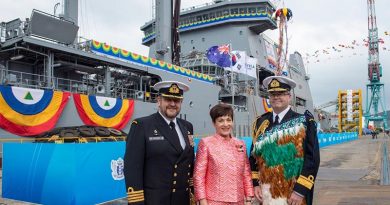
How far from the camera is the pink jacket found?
9.25 ft

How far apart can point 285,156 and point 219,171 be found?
0.63m

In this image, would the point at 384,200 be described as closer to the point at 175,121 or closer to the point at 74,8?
the point at 175,121

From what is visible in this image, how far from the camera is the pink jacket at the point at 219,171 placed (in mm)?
2818

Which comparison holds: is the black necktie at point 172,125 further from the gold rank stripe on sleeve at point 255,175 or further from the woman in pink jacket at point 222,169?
the gold rank stripe on sleeve at point 255,175

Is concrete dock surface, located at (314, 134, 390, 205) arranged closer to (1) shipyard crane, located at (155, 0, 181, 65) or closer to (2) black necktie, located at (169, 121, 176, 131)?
(2) black necktie, located at (169, 121, 176, 131)

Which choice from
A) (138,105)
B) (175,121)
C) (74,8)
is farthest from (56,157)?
(74,8)

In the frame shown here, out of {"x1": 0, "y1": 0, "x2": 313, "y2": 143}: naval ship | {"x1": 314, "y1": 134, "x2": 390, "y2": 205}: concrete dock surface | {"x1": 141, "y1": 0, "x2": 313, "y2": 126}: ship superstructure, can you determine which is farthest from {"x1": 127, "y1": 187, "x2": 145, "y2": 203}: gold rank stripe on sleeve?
{"x1": 141, "y1": 0, "x2": 313, "y2": 126}: ship superstructure

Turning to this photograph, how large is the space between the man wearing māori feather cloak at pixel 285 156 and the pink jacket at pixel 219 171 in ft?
0.83

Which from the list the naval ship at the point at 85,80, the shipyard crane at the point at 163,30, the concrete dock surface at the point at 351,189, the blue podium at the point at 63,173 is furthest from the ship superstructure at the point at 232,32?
the blue podium at the point at 63,173

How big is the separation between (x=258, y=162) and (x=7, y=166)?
5.82 meters

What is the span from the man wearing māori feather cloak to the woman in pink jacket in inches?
8.1

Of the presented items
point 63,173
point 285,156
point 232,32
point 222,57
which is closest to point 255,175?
point 285,156

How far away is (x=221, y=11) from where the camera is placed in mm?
36062

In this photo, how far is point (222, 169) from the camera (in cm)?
284
